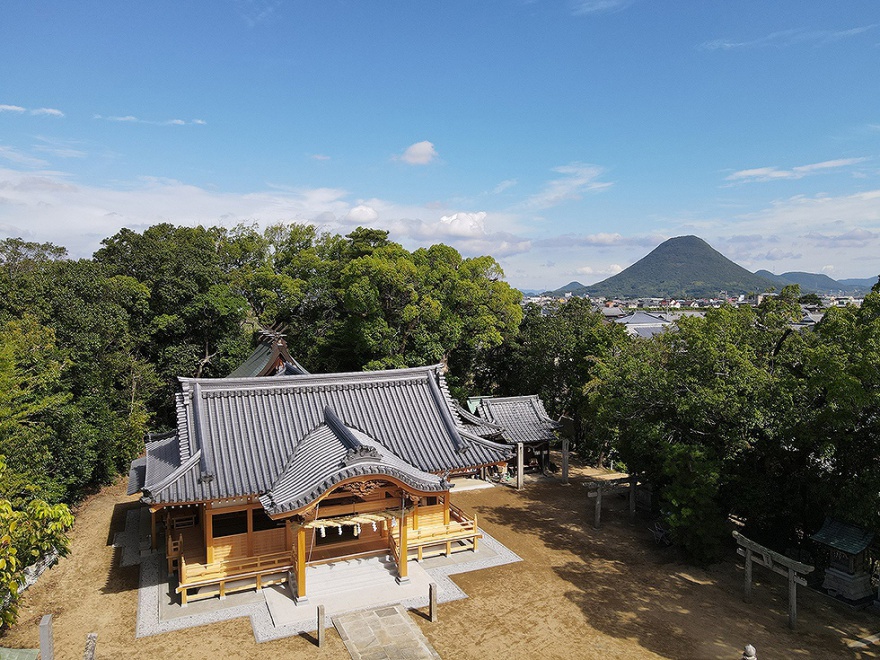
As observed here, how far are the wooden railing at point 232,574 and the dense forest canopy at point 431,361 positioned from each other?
3.35 metres

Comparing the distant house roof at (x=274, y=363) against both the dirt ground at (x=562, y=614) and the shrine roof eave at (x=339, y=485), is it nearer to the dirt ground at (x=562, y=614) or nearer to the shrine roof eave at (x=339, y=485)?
the dirt ground at (x=562, y=614)

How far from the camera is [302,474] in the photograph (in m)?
12.5

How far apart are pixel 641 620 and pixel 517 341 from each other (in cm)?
1894

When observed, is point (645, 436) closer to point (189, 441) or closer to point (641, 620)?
point (641, 620)

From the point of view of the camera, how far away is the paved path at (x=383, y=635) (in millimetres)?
10742

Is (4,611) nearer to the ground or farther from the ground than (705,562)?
farther from the ground

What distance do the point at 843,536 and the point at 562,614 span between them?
6929 millimetres

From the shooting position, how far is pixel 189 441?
13555 mm

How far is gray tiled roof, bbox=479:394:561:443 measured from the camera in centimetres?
2212

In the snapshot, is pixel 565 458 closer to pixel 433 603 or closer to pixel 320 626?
pixel 433 603

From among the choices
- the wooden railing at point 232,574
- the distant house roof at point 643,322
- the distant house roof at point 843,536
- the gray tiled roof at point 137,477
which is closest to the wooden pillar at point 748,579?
the distant house roof at point 843,536

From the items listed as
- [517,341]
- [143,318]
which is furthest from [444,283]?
[143,318]

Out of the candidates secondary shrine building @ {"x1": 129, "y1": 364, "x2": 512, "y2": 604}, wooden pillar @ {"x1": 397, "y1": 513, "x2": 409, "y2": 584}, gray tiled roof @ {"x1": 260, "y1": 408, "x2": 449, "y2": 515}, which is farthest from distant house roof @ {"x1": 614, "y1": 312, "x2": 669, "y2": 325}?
gray tiled roof @ {"x1": 260, "y1": 408, "x2": 449, "y2": 515}

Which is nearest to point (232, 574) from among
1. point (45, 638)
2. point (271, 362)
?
point (45, 638)
